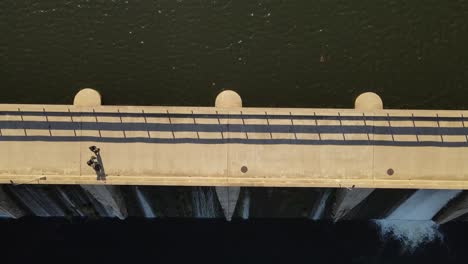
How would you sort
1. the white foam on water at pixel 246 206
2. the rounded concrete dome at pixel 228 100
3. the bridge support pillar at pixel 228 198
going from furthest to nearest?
the white foam on water at pixel 246 206 → the bridge support pillar at pixel 228 198 → the rounded concrete dome at pixel 228 100

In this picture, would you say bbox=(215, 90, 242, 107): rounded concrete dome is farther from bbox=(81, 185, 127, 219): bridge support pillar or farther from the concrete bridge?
bbox=(81, 185, 127, 219): bridge support pillar

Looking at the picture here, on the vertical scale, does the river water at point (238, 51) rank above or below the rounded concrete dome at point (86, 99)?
above

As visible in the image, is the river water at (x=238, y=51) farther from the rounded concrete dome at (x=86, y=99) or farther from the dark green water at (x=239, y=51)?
the rounded concrete dome at (x=86, y=99)

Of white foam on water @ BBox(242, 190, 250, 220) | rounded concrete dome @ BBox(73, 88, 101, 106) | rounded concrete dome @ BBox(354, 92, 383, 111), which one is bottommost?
white foam on water @ BBox(242, 190, 250, 220)

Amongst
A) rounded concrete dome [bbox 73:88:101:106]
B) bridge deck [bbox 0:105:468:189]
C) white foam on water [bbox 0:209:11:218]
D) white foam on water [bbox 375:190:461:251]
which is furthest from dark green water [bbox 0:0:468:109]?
white foam on water [bbox 375:190:461:251]

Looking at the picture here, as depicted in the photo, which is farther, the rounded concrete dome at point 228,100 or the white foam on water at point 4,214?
the white foam on water at point 4,214

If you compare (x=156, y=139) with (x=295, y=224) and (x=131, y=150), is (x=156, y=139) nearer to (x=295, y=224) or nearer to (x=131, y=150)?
(x=131, y=150)

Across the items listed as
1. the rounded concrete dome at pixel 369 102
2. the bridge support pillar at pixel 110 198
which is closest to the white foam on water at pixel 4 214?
the bridge support pillar at pixel 110 198
